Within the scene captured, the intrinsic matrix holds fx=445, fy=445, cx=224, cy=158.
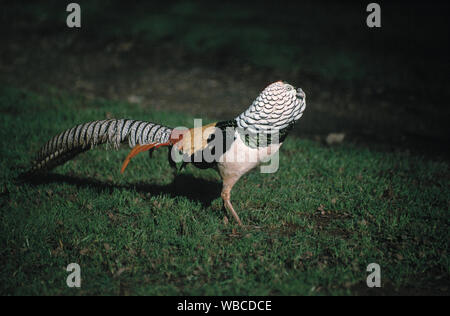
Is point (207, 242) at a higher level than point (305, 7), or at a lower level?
lower

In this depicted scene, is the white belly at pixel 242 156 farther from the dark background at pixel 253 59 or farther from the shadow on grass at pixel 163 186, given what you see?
the dark background at pixel 253 59

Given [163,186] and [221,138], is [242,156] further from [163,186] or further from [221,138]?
[163,186]

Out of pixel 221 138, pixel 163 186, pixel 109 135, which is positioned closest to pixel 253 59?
pixel 163 186

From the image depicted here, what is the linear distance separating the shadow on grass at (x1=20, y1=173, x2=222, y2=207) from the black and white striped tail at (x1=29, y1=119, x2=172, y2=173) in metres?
0.77

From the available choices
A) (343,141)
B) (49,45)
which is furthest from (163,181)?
(49,45)

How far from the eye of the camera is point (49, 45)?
12289 mm

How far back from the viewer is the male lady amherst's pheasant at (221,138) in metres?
3.60

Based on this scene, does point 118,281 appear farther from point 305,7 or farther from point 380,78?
point 305,7

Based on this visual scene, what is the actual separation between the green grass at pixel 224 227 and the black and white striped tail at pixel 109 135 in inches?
27.1

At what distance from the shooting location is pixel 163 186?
206 inches

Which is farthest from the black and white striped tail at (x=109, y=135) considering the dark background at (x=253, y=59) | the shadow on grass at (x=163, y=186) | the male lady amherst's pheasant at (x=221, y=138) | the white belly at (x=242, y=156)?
the dark background at (x=253, y=59)

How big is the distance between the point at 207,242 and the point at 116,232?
89cm

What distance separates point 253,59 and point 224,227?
6890 mm
